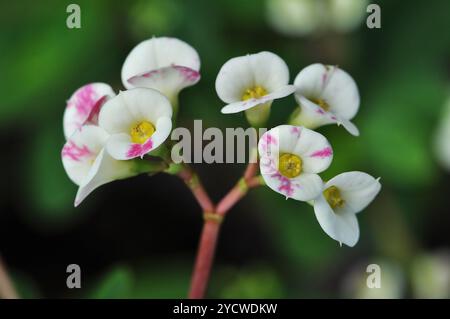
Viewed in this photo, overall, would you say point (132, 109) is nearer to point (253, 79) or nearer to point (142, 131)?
point (142, 131)

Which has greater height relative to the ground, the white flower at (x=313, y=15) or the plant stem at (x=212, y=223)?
the white flower at (x=313, y=15)

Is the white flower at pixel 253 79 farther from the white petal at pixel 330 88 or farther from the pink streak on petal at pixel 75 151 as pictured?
the pink streak on petal at pixel 75 151

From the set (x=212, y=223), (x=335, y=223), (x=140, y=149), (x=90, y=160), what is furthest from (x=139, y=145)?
(x=335, y=223)

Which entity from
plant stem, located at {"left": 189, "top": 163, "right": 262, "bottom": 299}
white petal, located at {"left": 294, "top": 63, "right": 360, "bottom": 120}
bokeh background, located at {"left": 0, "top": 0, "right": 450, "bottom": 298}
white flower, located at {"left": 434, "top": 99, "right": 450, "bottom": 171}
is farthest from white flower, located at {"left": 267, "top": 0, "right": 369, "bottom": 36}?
plant stem, located at {"left": 189, "top": 163, "right": 262, "bottom": 299}

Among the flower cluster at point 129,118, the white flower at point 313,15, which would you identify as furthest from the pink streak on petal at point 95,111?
the white flower at point 313,15
